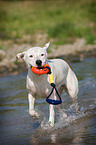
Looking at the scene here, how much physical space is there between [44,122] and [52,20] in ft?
67.4

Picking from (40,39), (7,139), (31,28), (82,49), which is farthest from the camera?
(31,28)

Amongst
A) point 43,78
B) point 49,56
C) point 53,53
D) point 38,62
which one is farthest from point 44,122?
point 53,53

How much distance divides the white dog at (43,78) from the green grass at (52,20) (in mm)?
11814

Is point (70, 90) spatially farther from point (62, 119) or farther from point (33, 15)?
Answer: point (33, 15)

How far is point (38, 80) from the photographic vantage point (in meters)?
5.82

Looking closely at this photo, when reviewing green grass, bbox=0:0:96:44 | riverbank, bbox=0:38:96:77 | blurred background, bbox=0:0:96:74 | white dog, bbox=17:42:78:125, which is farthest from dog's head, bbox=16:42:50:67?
green grass, bbox=0:0:96:44

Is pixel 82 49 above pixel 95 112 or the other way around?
the other way around

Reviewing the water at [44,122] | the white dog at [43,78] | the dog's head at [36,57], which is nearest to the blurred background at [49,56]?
the water at [44,122]

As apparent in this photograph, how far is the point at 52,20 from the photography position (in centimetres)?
2609

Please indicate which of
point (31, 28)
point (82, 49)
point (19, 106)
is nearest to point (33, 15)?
point (31, 28)

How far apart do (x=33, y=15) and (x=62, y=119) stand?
24.7 metres

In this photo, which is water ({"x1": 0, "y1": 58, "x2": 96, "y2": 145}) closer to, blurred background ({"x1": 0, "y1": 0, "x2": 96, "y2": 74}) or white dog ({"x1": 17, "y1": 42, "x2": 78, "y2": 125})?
white dog ({"x1": 17, "y1": 42, "x2": 78, "y2": 125})

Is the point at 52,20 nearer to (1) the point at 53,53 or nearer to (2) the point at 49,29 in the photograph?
(2) the point at 49,29

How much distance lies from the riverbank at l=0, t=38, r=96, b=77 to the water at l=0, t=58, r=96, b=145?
3.44 m
